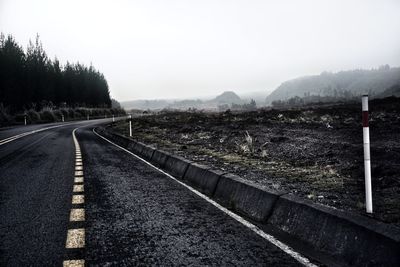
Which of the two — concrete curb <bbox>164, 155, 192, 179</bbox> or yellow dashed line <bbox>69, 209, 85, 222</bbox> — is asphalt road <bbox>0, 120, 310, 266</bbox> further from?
Result: concrete curb <bbox>164, 155, 192, 179</bbox>

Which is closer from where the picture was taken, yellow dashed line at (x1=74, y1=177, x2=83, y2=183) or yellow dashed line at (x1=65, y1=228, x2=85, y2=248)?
yellow dashed line at (x1=65, y1=228, x2=85, y2=248)

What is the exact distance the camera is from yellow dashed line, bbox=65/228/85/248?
3906 millimetres

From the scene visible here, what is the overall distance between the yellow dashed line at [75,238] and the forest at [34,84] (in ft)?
131

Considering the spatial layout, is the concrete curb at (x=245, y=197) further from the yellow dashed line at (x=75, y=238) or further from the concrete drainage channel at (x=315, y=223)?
the yellow dashed line at (x=75, y=238)

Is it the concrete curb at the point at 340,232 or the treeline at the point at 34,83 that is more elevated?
the treeline at the point at 34,83

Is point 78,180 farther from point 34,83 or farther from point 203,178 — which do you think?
point 34,83

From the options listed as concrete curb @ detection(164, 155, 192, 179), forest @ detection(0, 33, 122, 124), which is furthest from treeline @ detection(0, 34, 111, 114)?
concrete curb @ detection(164, 155, 192, 179)

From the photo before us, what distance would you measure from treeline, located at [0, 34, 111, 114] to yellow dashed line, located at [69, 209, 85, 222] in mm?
41485

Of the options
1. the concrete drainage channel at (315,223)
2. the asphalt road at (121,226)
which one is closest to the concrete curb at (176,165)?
the asphalt road at (121,226)

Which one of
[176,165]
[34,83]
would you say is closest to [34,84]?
[34,83]

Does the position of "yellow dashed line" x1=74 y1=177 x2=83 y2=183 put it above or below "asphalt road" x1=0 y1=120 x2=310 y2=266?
below

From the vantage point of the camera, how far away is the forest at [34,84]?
54438mm

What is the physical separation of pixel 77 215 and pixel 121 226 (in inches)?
34.9

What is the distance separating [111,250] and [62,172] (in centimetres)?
586
